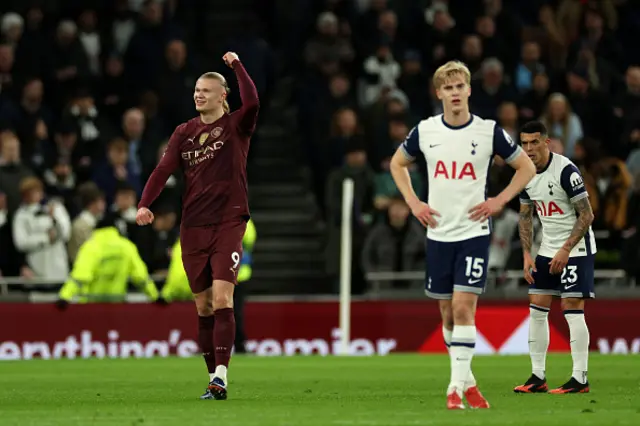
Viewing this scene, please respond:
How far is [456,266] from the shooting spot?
1166 cm

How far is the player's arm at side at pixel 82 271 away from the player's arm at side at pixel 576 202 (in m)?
8.72

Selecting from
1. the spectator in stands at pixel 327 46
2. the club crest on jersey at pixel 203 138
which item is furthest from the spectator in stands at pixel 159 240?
the club crest on jersey at pixel 203 138

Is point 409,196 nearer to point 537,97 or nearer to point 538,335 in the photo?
point 538,335

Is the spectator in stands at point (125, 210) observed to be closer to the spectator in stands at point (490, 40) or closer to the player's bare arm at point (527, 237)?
the spectator in stands at point (490, 40)

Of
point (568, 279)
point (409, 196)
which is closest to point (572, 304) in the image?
point (568, 279)

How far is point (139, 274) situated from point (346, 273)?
2.73m

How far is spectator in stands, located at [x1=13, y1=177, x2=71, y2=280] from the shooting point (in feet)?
70.2

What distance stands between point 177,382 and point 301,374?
196 cm

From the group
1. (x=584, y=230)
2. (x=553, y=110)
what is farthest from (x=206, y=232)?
(x=553, y=110)

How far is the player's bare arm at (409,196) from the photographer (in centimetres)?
1162

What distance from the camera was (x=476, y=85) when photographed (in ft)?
83.7

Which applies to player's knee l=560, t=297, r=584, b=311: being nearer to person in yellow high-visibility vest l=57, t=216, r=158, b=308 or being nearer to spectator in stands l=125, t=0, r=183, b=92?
person in yellow high-visibility vest l=57, t=216, r=158, b=308

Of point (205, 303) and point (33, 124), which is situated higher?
point (33, 124)

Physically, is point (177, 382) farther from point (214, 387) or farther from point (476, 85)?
point (476, 85)
